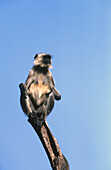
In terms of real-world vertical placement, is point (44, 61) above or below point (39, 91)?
above

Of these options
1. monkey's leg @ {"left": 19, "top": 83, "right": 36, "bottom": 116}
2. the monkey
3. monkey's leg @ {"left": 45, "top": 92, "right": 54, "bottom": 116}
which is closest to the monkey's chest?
the monkey

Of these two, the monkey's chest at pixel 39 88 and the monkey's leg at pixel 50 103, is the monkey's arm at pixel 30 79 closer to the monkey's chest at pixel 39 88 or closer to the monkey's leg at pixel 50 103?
the monkey's chest at pixel 39 88

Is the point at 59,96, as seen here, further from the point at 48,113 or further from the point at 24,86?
the point at 24,86

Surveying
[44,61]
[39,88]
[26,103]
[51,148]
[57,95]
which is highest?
[44,61]

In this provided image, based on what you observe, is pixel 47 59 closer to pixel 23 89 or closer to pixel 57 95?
pixel 57 95

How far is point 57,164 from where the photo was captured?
189 inches

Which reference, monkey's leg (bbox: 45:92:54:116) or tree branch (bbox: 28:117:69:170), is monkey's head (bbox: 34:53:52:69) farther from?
tree branch (bbox: 28:117:69:170)

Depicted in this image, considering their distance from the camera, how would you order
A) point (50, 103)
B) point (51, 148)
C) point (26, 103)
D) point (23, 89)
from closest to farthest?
point (51, 148)
point (23, 89)
point (26, 103)
point (50, 103)

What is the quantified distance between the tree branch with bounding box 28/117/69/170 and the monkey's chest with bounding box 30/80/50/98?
699 millimetres

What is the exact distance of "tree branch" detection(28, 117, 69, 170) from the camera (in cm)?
482

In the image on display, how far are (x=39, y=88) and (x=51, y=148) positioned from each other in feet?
4.34

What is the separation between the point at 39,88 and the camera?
18.3 ft

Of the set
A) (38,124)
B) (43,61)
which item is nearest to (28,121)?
(38,124)

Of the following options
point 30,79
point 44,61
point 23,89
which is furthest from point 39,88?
point 44,61
